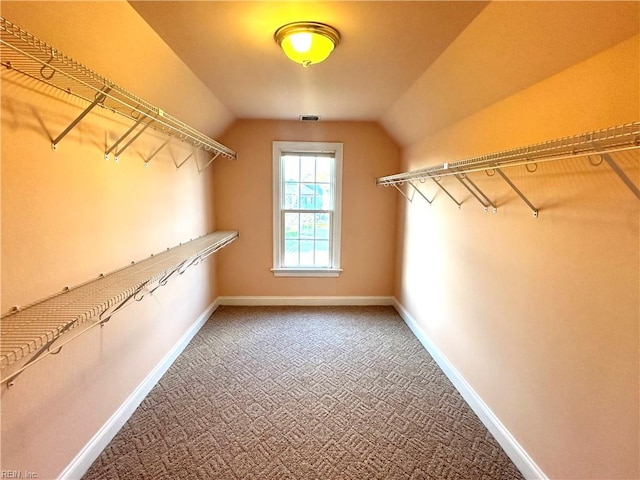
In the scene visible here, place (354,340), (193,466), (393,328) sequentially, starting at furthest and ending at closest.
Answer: (393,328) < (354,340) < (193,466)

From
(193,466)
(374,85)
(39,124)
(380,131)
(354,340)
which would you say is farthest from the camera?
(380,131)

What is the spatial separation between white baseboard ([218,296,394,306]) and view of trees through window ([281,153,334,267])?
433mm

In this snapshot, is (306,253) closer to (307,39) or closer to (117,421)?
(117,421)

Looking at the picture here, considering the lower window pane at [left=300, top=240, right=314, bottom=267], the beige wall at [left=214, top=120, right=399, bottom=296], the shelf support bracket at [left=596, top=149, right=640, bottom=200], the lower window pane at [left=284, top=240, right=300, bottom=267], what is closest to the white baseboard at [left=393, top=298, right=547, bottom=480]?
the beige wall at [left=214, top=120, right=399, bottom=296]

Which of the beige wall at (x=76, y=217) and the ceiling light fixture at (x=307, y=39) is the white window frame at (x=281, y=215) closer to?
the beige wall at (x=76, y=217)

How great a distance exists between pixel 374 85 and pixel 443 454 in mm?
2509

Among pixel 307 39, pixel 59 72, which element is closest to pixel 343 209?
pixel 307 39

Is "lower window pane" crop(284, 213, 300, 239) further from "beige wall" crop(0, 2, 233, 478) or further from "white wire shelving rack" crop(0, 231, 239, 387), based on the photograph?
"white wire shelving rack" crop(0, 231, 239, 387)

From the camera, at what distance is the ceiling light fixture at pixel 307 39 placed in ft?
5.25

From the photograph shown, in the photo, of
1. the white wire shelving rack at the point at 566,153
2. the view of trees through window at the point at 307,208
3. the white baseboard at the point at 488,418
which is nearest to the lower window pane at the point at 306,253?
the view of trees through window at the point at 307,208

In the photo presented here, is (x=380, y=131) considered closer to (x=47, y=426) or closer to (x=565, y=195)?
(x=565, y=195)

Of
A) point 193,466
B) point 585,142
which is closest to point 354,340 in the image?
point 193,466

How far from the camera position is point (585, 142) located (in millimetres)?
1013

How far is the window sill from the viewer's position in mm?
3964
